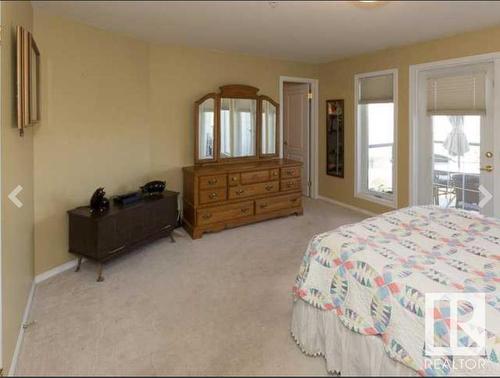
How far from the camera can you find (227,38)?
3271 mm

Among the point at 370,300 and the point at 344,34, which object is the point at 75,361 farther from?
the point at 344,34

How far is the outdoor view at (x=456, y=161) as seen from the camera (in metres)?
3.32

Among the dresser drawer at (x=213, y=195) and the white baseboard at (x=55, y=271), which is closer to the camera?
the white baseboard at (x=55, y=271)

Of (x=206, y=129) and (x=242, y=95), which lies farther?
(x=242, y=95)

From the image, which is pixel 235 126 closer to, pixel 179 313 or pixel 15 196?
pixel 179 313

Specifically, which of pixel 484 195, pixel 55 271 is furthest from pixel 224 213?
pixel 484 195

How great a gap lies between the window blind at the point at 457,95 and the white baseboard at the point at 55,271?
3.75 meters

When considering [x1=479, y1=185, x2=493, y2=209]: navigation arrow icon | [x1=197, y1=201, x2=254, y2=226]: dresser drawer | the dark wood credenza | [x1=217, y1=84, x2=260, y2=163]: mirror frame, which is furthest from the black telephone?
[x1=479, y1=185, x2=493, y2=209]: navigation arrow icon

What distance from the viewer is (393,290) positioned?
4.53 ft

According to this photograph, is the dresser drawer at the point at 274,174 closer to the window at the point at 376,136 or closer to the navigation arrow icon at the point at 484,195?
the window at the point at 376,136

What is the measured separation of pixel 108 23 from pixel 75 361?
8.26 feet

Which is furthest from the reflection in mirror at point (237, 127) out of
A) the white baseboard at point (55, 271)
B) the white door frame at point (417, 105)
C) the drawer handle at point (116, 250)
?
the white baseboard at point (55, 271)

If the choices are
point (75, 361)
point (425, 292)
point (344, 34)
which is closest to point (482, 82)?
point (344, 34)

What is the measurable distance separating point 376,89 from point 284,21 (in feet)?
7.61
